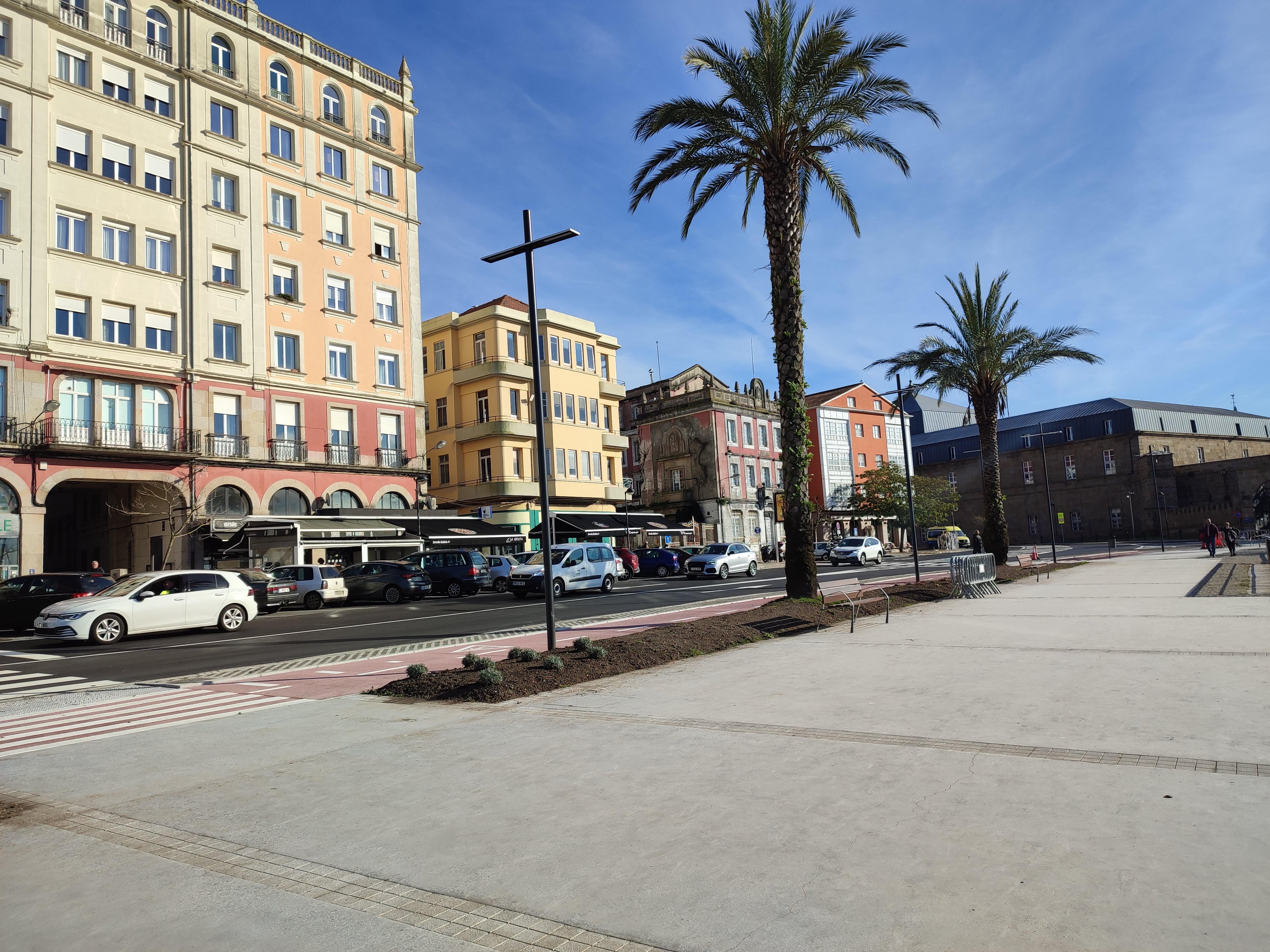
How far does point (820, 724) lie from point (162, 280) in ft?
118

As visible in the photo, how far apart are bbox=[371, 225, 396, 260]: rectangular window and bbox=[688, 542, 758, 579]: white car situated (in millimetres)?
22169

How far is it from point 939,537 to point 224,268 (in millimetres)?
56903

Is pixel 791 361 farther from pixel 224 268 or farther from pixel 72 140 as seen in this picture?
pixel 72 140

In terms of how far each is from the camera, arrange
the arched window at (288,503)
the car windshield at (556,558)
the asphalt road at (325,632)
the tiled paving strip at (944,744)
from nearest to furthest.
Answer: the tiled paving strip at (944,744), the asphalt road at (325,632), the car windshield at (556,558), the arched window at (288,503)

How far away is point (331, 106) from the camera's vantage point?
42844 mm

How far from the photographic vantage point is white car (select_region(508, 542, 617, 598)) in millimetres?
29859

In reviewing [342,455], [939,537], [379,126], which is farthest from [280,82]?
[939,537]

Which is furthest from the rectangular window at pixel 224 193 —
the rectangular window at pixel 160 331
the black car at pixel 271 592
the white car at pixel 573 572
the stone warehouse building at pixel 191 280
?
the white car at pixel 573 572

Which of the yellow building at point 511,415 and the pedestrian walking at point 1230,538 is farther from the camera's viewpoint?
the yellow building at point 511,415

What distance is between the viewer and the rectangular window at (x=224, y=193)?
37438mm

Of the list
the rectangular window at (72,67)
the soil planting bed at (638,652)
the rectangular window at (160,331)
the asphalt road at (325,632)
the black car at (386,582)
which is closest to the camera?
the soil planting bed at (638,652)

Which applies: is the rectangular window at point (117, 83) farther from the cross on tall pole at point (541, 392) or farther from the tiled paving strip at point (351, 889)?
the tiled paving strip at point (351, 889)

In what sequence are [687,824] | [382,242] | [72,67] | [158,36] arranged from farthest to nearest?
[382,242] < [158,36] < [72,67] < [687,824]

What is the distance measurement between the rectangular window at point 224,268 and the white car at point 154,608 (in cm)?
1991
